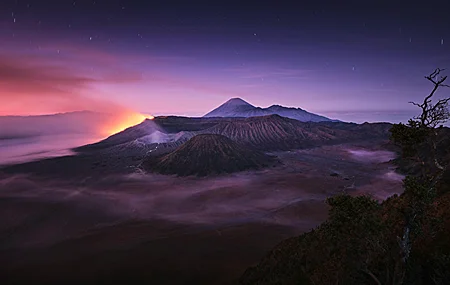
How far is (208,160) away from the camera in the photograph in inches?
4626

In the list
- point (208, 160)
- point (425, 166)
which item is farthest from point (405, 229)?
point (208, 160)

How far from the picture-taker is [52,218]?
57.1 metres

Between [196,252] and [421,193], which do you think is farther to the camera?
[196,252]

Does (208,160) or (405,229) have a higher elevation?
(405,229)

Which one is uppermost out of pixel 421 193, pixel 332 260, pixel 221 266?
pixel 421 193

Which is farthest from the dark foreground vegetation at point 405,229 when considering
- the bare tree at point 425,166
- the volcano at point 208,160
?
the volcano at point 208,160

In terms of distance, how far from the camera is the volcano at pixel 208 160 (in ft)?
365

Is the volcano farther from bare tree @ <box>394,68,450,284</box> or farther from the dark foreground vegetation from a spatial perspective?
bare tree @ <box>394,68,450,284</box>

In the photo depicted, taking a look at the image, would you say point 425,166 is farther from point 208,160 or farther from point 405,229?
point 208,160

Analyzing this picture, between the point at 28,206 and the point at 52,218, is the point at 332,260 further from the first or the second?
the point at 28,206

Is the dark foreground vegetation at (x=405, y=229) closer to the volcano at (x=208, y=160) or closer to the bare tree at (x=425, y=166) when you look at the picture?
the bare tree at (x=425, y=166)

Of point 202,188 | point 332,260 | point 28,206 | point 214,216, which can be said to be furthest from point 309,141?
point 332,260

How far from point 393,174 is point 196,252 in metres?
86.6

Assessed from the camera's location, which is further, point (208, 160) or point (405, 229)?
point (208, 160)
